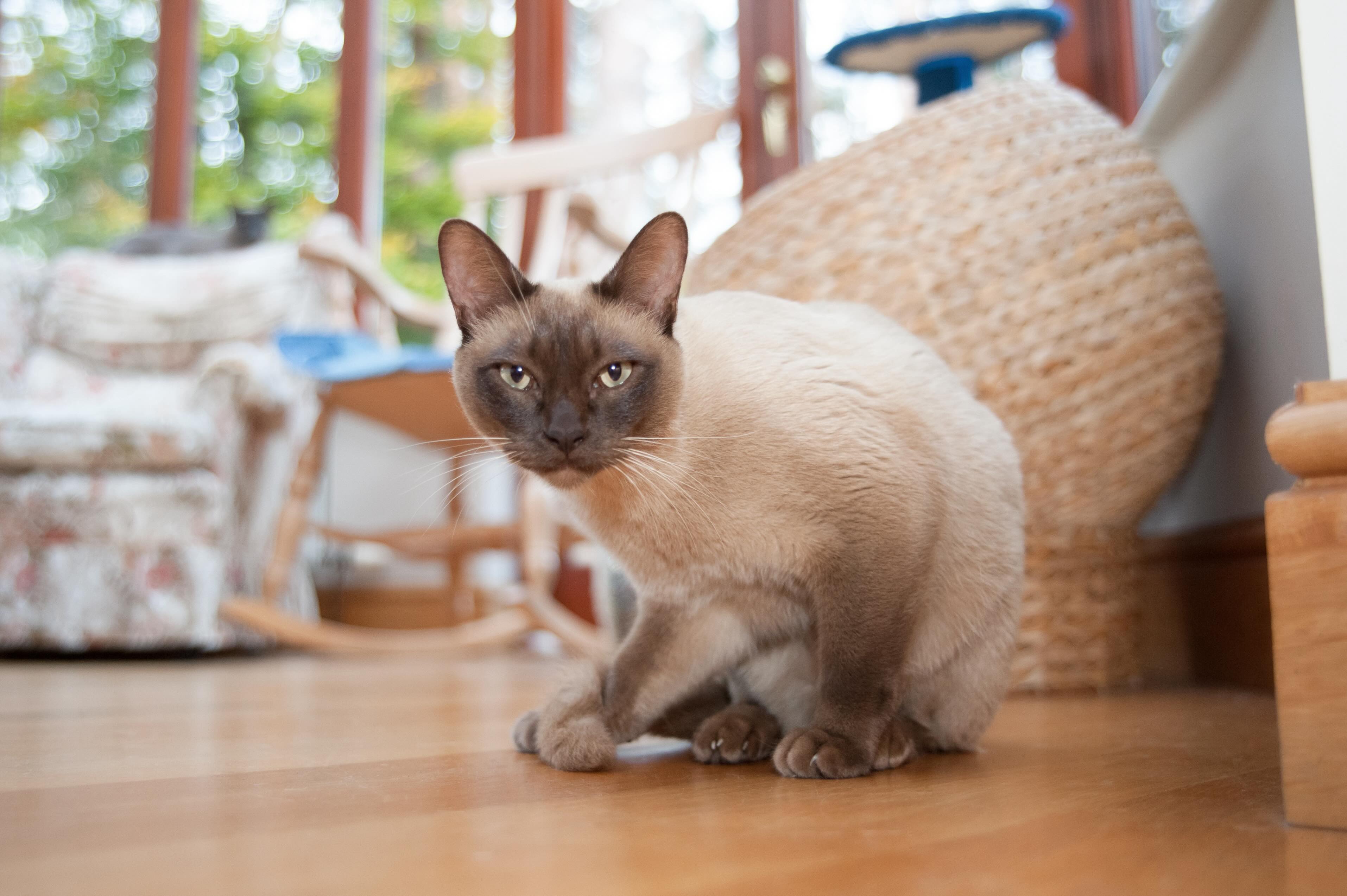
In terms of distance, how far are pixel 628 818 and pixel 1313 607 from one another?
1.66ft

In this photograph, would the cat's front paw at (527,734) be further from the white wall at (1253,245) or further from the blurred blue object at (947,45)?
the blurred blue object at (947,45)

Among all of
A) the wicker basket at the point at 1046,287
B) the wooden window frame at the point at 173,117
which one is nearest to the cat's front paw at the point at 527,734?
the wicker basket at the point at 1046,287

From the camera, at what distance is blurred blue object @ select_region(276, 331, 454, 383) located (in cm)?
247

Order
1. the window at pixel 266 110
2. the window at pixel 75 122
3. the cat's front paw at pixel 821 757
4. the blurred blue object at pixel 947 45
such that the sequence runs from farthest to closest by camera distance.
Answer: the window at pixel 75 122 → the window at pixel 266 110 → the blurred blue object at pixel 947 45 → the cat's front paw at pixel 821 757

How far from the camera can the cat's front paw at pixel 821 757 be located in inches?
35.8

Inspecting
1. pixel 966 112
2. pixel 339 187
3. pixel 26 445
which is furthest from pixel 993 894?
pixel 339 187

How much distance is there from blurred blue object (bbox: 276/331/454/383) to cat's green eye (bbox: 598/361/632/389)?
5.10 ft

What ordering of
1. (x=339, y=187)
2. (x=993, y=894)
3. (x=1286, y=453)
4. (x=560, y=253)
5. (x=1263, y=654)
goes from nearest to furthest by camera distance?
(x=993, y=894) → (x=1286, y=453) → (x=1263, y=654) → (x=560, y=253) → (x=339, y=187)

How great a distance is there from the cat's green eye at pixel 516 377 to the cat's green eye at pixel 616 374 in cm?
7

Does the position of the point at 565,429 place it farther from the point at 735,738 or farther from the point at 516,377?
the point at 735,738

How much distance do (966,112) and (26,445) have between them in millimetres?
2556

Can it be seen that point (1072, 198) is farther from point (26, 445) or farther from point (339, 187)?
point (339, 187)

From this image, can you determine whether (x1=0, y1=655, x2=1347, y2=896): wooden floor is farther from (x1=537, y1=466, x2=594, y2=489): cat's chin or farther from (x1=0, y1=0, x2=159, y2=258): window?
(x1=0, y1=0, x2=159, y2=258): window

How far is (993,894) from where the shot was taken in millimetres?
563
